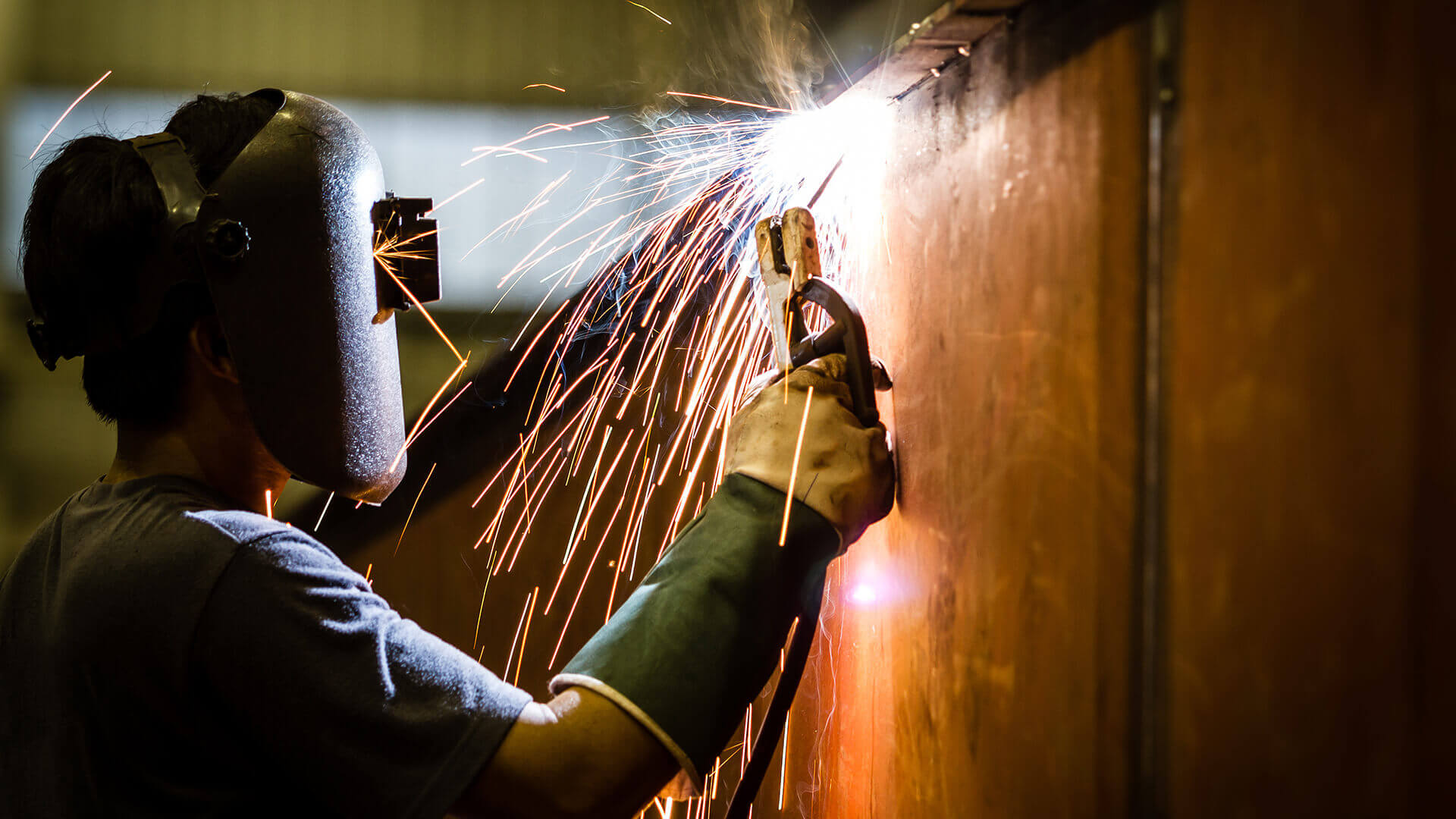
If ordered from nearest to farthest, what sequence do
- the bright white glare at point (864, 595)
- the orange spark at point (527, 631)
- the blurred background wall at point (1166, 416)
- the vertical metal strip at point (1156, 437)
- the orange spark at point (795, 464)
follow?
the blurred background wall at point (1166, 416) → the vertical metal strip at point (1156, 437) → the orange spark at point (795, 464) → the bright white glare at point (864, 595) → the orange spark at point (527, 631)

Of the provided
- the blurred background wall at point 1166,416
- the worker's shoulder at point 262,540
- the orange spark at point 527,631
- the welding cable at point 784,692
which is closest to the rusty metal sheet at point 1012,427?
the blurred background wall at point 1166,416

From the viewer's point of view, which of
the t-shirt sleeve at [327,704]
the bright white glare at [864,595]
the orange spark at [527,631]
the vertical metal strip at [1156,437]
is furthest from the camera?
the orange spark at [527,631]

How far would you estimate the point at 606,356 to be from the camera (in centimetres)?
198

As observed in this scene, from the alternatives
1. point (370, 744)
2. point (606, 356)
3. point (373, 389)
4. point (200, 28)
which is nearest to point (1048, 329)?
point (370, 744)

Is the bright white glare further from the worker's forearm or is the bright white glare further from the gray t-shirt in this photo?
the gray t-shirt

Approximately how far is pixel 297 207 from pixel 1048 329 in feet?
3.06

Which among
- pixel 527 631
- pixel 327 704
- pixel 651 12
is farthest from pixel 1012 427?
pixel 651 12

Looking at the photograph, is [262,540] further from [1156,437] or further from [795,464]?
[1156,437]

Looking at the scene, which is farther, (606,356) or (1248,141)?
(606,356)

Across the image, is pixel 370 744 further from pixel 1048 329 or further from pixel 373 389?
pixel 1048 329

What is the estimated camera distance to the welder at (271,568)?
897 millimetres

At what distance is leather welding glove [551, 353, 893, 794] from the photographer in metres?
0.95

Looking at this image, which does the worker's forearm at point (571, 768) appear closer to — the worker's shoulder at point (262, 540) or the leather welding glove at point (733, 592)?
the leather welding glove at point (733, 592)

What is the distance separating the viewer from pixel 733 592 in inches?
38.8
